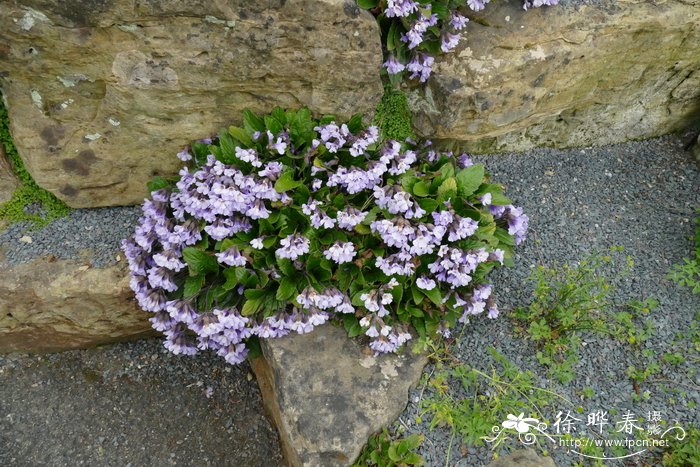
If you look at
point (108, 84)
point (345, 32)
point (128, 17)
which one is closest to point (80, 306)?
point (108, 84)

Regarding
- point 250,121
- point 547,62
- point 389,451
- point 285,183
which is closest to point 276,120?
point 250,121

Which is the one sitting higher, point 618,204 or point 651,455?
point 618,204

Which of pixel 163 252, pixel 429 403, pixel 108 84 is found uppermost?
pixel 108 84

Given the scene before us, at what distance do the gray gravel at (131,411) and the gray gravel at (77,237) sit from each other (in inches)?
36.0

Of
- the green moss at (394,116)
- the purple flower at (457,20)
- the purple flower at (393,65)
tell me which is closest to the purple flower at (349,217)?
the green moss at (394,116)

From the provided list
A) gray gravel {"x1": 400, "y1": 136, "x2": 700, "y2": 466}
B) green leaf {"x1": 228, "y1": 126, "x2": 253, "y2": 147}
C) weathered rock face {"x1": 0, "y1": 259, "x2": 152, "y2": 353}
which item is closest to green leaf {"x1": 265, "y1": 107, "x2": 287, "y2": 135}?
green leaf {"x1": 228, "y1": 126, "x2": 253, "y2": 147}

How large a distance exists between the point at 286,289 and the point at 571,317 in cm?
184

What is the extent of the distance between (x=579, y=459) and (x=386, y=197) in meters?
1.94

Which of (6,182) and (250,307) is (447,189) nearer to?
(250,307)

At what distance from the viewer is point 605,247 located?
13.6 ft

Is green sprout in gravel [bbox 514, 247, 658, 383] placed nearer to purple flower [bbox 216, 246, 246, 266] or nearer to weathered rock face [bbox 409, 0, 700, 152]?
weathered rock face [bbox 409, 0, 700, 152]

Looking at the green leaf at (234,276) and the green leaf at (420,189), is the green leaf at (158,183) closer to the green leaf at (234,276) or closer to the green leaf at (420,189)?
the green leaf at (234,276)

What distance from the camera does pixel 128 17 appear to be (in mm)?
3168

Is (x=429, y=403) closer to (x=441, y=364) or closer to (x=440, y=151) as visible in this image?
(x=441, y=364)
